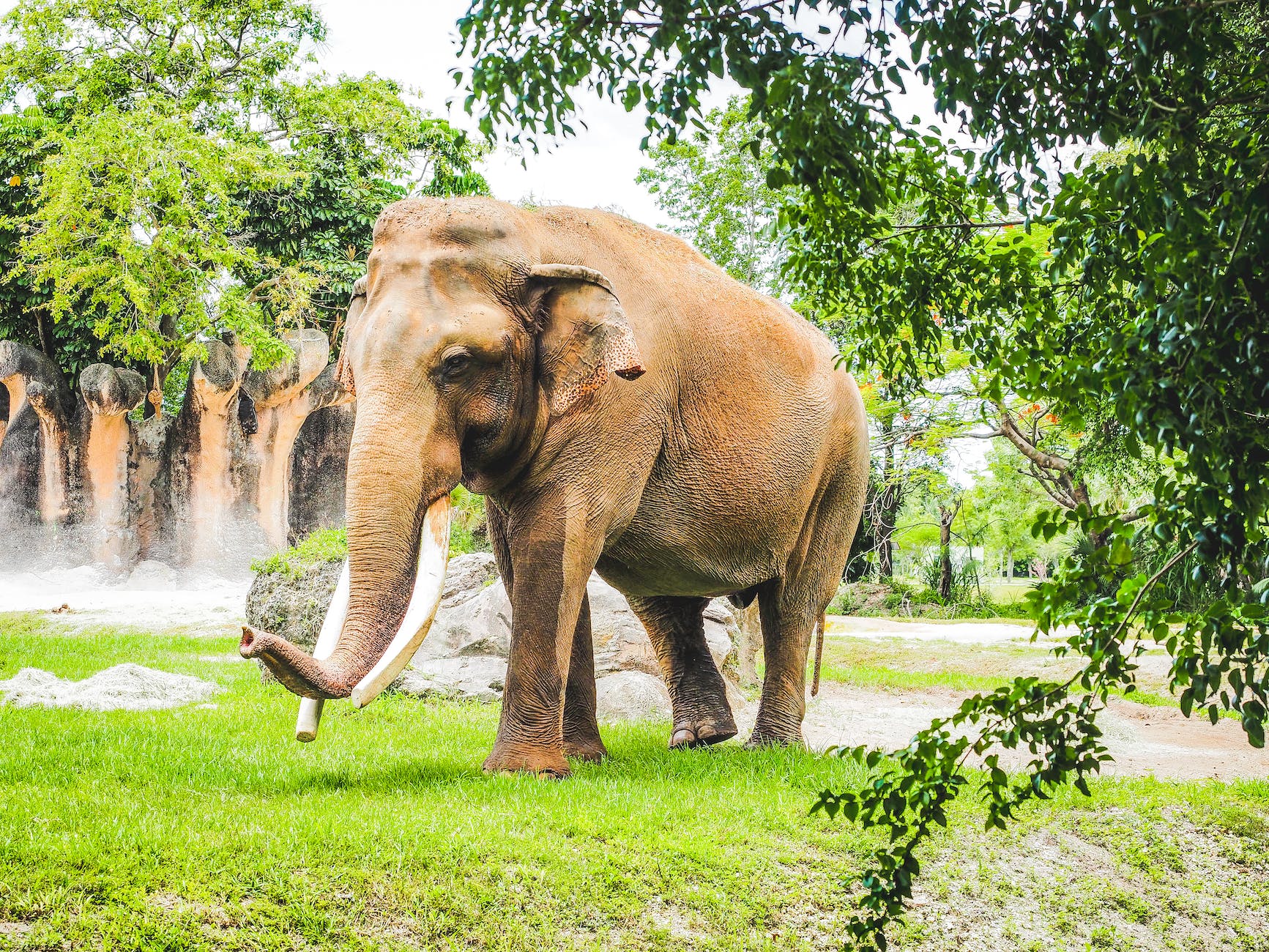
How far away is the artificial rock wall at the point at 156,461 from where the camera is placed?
21.4 metres

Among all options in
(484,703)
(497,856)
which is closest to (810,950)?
(497,856)

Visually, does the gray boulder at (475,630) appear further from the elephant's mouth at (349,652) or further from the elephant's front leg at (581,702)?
the elephant's mouth at (349,652)

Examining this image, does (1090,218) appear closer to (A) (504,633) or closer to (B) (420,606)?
(B) (420,606)

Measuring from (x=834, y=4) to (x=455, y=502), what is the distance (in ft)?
51.1

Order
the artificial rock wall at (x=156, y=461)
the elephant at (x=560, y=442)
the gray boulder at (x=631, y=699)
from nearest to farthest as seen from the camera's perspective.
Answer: the elephant at (x=560, y=442) < the gray boulder at (x=631, y=699) < the artificial rock wall at (x=156, y=461)

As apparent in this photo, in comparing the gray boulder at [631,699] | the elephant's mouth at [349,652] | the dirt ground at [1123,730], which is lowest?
the dirt ground at [1123,730]

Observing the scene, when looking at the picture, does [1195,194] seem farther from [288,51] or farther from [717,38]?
[288,51]

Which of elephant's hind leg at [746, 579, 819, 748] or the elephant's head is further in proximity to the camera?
elephant's hind leg at [746, 579, 819, 748]

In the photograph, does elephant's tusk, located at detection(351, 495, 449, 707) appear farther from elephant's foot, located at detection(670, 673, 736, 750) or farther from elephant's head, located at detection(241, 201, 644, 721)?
elephant's foot, located at detection(670, 673, 736, 750)

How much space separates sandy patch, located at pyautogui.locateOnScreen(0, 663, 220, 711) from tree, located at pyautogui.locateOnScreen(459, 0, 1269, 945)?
21.0 feet

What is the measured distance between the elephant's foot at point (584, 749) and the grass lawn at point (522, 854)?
267 mm

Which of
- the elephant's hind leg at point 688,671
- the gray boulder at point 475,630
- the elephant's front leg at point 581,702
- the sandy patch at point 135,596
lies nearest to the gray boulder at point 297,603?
the gray boulder at point 475,630

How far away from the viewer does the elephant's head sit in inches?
203

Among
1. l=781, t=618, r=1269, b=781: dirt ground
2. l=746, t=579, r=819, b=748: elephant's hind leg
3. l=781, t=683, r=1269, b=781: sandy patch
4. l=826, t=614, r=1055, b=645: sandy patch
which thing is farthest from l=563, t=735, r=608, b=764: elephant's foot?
l=826, t=614, r=1055, b=645: sandy patch
